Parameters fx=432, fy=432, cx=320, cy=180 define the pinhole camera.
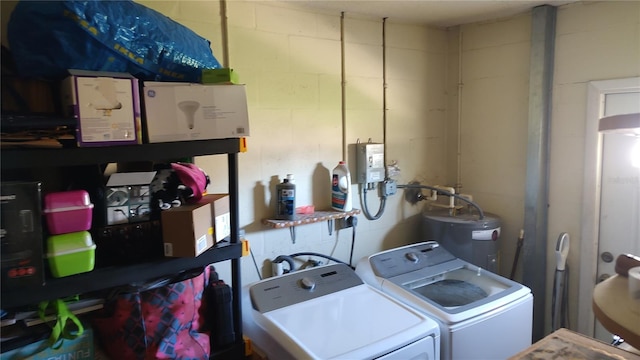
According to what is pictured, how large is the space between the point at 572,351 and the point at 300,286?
115cm

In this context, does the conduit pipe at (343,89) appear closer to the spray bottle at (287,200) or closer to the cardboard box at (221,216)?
the spray bottle at (287,200)

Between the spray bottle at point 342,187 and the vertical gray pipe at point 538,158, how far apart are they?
1.11 meters

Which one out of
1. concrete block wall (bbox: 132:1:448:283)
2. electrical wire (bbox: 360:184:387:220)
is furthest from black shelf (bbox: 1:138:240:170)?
electrical wire (bbox: 360:184:387:220)

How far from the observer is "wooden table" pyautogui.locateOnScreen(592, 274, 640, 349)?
38.9 inches

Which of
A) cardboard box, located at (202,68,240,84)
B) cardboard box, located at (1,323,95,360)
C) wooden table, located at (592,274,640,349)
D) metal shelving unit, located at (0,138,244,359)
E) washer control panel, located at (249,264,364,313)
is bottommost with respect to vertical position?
washer control panel, located at (249,264,364,313)

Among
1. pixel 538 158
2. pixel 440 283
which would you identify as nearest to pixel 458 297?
pixel 440 283

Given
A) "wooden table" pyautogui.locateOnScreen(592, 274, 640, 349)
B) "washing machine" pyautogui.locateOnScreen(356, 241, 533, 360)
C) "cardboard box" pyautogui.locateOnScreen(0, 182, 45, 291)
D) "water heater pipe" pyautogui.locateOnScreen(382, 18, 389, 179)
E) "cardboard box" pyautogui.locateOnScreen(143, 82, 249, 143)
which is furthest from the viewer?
"water heater pipe" pyautogui.locateOnScreen(382, 18, 389, 179)

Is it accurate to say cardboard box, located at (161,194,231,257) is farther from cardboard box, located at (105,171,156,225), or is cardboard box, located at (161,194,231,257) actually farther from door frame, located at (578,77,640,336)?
door frame, located at (578,77,640,336)

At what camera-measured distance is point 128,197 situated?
1.44m

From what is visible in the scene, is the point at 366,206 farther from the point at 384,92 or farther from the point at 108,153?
the point at 108,153

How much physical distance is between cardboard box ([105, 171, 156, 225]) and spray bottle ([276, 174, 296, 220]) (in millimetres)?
876

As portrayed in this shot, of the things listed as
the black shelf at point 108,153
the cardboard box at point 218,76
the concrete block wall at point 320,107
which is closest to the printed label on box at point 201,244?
the black shelf at point 108,153

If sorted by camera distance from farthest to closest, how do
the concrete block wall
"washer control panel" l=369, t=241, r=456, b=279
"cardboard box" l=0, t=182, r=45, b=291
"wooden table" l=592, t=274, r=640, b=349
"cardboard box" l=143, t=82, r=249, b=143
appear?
"washer control panel" l=369, t=241, r=456, b=279 → the concrete block wall → "cardboard box" l=143, t=82, r=249, b=143 → "cardboard box" l=0, t=182, r=45, b=291 → "wooden table" l=592, t=274, r=640, b=349

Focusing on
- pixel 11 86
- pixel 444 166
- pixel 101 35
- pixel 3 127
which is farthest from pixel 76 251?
pixel 444 166
